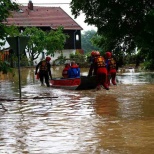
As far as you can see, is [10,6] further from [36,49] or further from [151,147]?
[36,49]

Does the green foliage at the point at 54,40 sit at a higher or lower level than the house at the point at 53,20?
lower

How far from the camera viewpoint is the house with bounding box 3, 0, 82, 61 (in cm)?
7862

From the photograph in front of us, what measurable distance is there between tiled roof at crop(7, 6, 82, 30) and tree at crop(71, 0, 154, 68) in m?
41.8

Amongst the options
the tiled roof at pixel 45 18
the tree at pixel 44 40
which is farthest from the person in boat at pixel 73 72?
the tiled roof at pixel 45 18

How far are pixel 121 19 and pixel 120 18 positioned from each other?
0.27 meters

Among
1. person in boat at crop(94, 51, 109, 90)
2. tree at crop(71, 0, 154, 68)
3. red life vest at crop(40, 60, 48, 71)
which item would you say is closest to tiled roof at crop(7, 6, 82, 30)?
tree at crop(71, 0, 154, 68)

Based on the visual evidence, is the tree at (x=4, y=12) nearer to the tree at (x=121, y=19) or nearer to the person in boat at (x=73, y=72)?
the person in boat at (x=73, y=72)

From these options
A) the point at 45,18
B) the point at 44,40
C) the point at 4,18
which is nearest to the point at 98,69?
the point at 4,18

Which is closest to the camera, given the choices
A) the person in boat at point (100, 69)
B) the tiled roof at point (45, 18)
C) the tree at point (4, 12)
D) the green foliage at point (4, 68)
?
the tree at point (4, 12)

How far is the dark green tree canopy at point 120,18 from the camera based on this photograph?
103 ft

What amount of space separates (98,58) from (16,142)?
37.0 ft

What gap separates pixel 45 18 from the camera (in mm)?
80625

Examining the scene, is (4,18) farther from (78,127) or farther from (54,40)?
(54,40)

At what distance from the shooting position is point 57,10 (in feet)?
280
